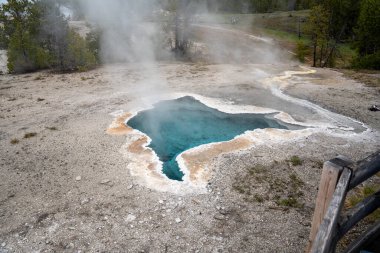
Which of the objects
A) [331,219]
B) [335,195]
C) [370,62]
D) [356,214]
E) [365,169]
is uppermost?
[365,169]

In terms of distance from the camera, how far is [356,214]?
8.10 ft

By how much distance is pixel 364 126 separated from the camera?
8867 millimetres

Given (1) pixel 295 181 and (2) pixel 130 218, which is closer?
(2) pixel 130 218

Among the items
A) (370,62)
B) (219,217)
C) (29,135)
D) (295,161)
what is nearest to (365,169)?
(219,217)

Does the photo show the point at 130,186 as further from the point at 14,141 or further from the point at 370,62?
the point at 370,62

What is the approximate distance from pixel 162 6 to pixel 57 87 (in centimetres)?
1137

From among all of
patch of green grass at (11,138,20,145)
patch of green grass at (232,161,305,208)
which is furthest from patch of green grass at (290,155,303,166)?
patch of green grass at (11,138,20,145)

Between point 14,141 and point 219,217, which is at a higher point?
point 14,141

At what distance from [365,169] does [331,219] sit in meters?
0.44

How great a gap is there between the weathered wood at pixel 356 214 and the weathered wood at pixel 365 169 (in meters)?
0.30

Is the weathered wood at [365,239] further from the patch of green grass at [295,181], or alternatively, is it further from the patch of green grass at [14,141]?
the patch of green grass at [14,141]

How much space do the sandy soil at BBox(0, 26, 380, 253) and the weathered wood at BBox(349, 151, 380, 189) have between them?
2.43m

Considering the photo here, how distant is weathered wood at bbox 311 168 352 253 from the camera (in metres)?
2.15

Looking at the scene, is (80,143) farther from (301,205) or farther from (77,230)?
(301,205)
